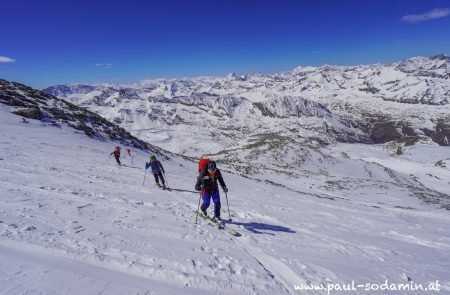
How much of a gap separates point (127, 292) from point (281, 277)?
4.36m

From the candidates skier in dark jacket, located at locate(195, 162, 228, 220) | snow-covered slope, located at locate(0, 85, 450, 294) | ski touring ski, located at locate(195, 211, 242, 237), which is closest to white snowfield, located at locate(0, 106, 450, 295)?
snow-covered slope, located at locate(0, 85, 450, 294)

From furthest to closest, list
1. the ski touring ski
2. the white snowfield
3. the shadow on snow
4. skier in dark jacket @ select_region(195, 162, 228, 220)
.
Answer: the shadow on snow < skier in dark jacket @ select_region(195, 162, 228, 220) < the ski touring ski < the white snowfield

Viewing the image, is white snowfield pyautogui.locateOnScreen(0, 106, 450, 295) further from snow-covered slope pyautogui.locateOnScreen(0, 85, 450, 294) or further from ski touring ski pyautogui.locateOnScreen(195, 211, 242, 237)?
ski touring ski pyautogui.locateOnScreen(195, 211, 242, 237)

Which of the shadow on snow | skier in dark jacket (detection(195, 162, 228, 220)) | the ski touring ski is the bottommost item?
the shadow on snow

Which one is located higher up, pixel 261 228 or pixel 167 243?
pixel 167 243

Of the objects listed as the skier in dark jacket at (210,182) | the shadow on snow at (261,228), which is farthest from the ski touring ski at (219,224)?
the shadow on snow at (261,228)

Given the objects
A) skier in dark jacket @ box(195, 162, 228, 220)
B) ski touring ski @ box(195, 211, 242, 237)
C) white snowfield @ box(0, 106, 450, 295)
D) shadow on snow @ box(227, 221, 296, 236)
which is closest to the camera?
white snowfield @ box(0, 106, 450, 295)

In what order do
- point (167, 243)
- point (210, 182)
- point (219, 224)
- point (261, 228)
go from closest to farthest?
point (167, 243) → point (219, 224) → point (210, 182) → point (261, 228)

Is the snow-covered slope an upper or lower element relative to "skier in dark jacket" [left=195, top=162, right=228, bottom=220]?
lower

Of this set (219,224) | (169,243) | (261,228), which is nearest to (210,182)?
A: (219,224)

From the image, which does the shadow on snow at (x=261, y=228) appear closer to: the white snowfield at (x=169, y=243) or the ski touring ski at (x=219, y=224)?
the white snowfield at (x=169, y=243)

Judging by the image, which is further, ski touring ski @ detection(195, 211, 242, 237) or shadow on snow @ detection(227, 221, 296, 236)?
shadow on snow @ detection(227, 221, 296, 236)

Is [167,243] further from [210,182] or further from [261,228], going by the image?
[261,228]

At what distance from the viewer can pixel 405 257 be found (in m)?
12.3
